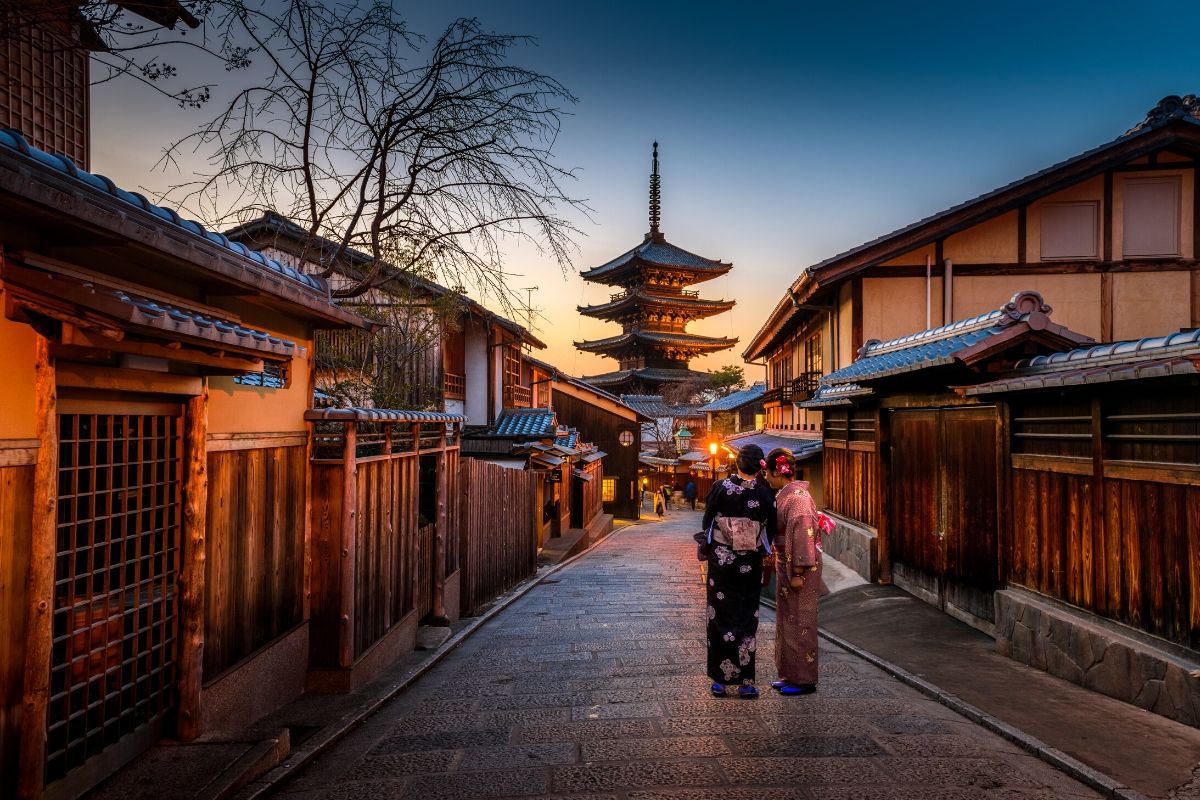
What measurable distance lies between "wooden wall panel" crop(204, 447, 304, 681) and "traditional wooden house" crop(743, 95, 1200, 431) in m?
10.9

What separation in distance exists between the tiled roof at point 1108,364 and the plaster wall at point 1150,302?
28.5 ft

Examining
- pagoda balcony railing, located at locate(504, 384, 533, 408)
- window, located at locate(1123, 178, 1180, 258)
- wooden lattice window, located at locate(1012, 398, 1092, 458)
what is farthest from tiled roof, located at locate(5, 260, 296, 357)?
pagoda balcony railing, located at locate(504, 384, 533, 408)

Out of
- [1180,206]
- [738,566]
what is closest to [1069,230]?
[1180,206]

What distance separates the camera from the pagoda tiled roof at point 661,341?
44.8 meters

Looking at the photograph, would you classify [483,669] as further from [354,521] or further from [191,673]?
[191,673]

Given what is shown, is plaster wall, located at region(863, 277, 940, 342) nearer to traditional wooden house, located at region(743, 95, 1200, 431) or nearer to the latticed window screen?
traditional wooden house, located at region(743, 95, 1200, 431)

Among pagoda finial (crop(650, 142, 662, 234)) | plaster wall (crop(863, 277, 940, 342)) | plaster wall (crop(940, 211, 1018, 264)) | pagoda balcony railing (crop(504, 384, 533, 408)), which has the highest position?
pagoda finial (crop(650, 142, 662, 234))

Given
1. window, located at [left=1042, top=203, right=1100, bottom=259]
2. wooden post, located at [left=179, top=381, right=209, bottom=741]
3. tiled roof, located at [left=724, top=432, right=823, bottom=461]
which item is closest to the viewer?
wooden post, located at [left=179, top=381, right=209, bottom=741]

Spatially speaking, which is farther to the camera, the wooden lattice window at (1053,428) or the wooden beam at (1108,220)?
the wooden beam at (1108,220)

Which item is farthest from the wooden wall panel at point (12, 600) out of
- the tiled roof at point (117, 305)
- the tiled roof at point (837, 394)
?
the tiled roof at point (837, 394)

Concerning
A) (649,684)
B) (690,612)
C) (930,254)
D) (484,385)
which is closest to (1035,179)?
(930,254)

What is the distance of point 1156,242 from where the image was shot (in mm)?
12922

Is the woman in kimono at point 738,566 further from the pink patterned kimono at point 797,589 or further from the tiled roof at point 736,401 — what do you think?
the tiled roof at point 736,401

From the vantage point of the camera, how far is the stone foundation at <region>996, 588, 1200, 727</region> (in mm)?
4527
